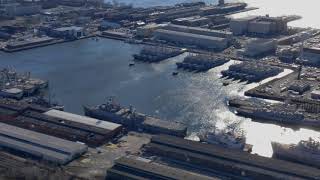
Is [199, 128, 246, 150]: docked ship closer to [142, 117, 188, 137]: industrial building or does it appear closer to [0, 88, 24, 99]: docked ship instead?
[142, 117, 188, 137]: industrial building

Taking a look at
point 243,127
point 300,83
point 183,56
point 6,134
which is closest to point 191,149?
point 243,127

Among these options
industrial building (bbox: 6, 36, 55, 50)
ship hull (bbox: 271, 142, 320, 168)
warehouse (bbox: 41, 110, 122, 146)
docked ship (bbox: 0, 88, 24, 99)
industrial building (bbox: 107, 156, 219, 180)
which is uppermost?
industrial building (bbox: 6, 36, 55, 50)

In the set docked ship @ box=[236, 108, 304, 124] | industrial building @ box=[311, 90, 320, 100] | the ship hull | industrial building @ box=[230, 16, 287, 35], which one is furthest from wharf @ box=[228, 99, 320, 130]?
industrial building @ box=[230, 16, 287, 35]

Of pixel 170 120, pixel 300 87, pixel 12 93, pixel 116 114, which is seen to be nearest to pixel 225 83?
pixel 300 87

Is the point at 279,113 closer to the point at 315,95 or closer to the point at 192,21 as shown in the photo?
the point at 315,95

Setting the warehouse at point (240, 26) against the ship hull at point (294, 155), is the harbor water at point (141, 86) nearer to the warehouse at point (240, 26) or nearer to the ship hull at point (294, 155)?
the ship hull at point (294, 155)

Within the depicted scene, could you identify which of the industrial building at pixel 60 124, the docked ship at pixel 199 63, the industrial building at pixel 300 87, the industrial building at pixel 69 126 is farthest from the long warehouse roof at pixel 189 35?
the industrial building at pixel 69 126
